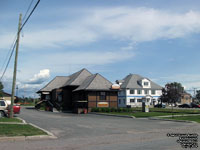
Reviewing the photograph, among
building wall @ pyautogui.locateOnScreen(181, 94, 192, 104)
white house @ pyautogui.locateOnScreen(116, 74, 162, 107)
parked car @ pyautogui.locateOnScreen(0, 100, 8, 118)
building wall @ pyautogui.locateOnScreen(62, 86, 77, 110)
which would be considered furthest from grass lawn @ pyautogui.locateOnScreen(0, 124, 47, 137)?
building wall @ pyautogui.locateOnScreen(181, 94, 192, 104)

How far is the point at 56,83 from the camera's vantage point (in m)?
62.3

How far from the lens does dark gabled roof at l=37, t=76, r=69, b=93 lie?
199 ft

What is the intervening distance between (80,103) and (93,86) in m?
4.76

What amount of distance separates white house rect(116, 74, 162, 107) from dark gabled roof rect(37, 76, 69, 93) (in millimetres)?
19488

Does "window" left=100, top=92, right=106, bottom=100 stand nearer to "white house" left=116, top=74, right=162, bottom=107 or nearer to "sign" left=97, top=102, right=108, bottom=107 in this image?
"sign" left=97, top=102, right=108, bottom=107

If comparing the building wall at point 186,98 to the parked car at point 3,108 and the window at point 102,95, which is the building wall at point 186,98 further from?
the parked car at point 3,108

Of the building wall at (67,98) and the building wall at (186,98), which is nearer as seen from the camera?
the building wall at (67,98)

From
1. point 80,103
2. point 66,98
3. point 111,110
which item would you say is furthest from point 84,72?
point 111,110

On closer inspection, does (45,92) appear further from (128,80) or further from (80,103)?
(128,80)

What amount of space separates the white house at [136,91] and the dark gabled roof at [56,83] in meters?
19.5

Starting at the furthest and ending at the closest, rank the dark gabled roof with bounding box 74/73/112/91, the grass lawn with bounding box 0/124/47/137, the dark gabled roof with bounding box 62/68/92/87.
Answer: the dark gabled roof with bounding box 62/68/92/87 < the dark gabled roof with bounding box 74/73/112/91 < the grass lawn with bounding box 0/124/47/137

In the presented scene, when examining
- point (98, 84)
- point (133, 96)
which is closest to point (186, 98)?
point (133, 96)

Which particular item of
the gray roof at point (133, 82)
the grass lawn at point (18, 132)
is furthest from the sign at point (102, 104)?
the gray roof at point (133, 82)

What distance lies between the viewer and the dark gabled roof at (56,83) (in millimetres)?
60513
